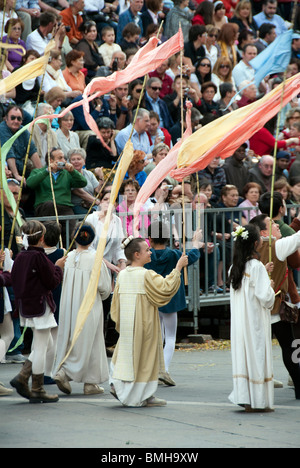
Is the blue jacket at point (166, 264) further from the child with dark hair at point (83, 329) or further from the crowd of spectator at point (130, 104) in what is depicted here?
the crowd of spectator at point (130, 104)

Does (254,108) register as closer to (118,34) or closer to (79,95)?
(79,95)

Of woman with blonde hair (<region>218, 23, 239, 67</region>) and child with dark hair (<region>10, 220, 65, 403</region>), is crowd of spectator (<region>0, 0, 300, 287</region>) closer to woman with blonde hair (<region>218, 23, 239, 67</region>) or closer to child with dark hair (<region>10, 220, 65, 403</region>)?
woman with blonde hair (<region>218, 23, 239, 67</region>)

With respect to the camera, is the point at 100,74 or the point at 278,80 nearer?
the point at 100,74

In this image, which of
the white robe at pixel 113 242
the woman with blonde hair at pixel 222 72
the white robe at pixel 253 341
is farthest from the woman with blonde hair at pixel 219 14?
the white robe at pixel 253 341

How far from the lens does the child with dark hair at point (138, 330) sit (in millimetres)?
9695

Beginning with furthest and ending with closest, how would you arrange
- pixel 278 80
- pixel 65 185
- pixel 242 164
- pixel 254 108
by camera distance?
pixel 278 80 < pixel 242 164 < pixel 65 185 < pixel 254 108

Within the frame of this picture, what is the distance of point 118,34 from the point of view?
64.6 ft

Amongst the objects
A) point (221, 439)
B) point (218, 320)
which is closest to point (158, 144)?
point (218, 320)

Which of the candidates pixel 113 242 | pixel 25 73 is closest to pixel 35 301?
pixel 25 73

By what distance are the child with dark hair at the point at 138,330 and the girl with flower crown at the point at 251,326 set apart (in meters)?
0.66

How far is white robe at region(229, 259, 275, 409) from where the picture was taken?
9359 mm

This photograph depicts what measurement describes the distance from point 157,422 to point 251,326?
1.35m

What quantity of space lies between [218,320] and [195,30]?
6.76 meters

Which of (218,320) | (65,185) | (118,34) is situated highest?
(118,34)
